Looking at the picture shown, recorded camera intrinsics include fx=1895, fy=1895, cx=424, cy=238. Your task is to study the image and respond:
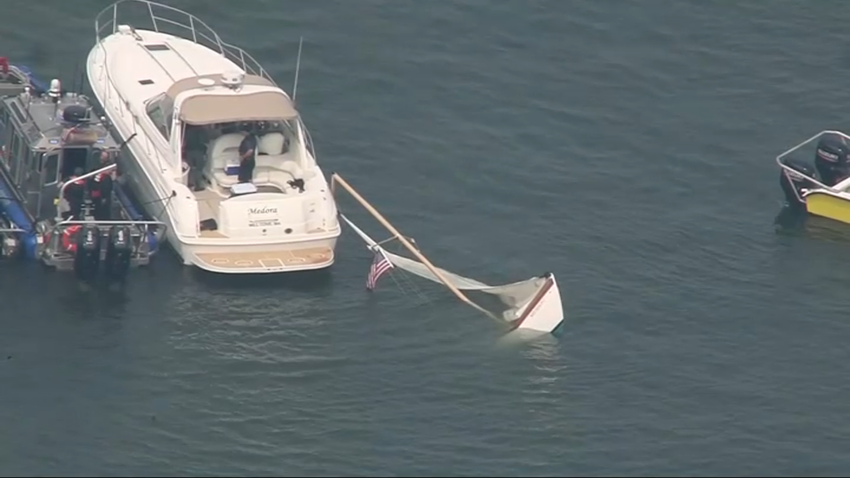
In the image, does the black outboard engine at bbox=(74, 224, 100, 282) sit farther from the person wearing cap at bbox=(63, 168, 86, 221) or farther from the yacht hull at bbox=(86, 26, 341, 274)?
the yacht hull at bbox=(86, 26, 341, 274)

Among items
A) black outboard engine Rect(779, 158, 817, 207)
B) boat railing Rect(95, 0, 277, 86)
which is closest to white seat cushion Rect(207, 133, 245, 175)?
boat railing Rect(95, 0, 277, 86)

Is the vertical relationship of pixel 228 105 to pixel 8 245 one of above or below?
above

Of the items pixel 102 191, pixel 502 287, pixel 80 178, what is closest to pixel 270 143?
pixel 102 191

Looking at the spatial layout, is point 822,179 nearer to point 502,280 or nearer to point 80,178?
point 502,280

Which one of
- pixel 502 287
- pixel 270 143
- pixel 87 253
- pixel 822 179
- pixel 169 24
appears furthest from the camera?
pixel 169 24

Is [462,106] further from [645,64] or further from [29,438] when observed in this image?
[29,438]

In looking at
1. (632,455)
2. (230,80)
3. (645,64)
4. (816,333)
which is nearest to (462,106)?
(645,64)
